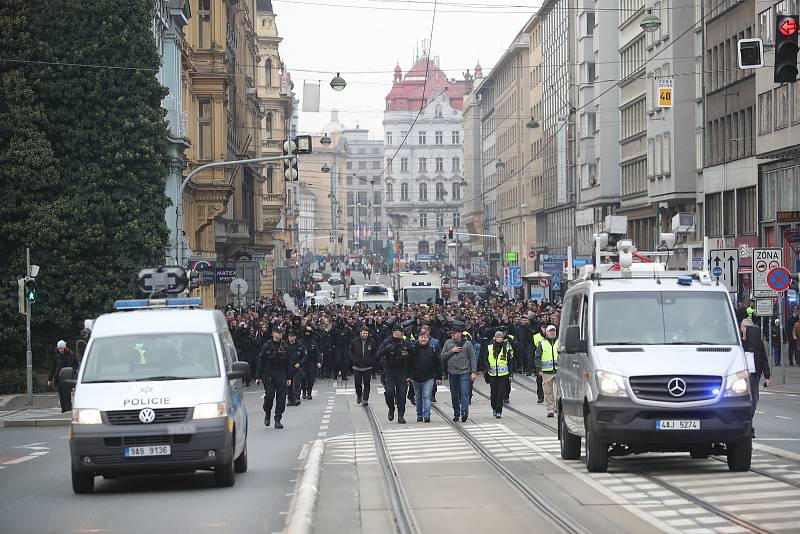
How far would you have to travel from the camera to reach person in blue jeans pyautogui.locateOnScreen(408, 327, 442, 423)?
26219 millimetres

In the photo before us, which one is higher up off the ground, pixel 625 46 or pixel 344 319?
pixel 625 46

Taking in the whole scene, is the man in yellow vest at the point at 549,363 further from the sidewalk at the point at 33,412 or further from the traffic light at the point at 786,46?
the traffic light at the point at 786,46

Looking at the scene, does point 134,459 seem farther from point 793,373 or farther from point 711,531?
point 793,373

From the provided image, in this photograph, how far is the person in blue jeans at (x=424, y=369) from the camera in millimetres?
26219

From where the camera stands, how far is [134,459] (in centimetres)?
1534

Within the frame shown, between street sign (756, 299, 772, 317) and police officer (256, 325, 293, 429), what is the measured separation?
1462cm

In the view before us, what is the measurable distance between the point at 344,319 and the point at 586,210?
44411 mm

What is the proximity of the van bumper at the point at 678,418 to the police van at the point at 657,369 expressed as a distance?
10 mm

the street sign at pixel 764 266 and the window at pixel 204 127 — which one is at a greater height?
the window at pixel 204 127

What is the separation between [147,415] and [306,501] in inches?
96.4

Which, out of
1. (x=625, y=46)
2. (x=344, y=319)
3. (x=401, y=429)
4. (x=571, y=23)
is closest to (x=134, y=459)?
(x=401, y=429)

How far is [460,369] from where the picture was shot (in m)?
26.4

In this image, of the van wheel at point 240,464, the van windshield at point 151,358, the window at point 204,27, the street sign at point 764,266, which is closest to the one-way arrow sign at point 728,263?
the street sign at point 764,266

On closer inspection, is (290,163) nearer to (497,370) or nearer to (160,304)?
(497,370)
